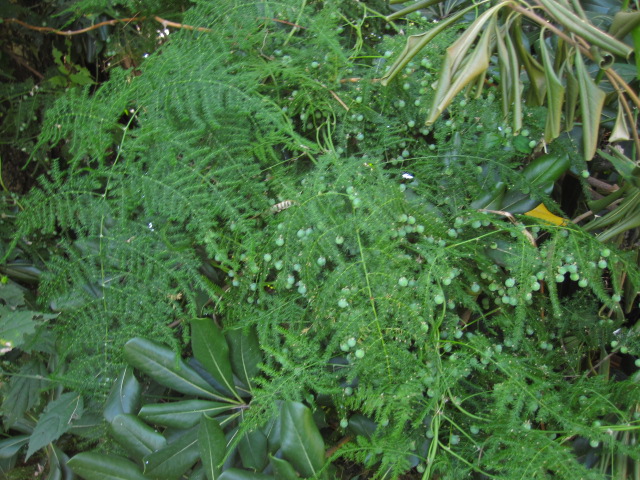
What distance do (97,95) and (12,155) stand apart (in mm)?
A: 725

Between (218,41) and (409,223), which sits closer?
(409,223)

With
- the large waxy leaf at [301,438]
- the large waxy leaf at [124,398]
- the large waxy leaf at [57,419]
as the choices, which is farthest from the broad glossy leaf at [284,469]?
the large waxy leaf at [57,419]

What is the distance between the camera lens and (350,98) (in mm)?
1026

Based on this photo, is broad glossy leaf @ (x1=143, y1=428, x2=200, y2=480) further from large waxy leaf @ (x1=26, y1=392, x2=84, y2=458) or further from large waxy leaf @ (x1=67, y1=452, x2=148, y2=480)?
large waxy leaf @ (x1=26, y1=392, x2=84, y2=458)

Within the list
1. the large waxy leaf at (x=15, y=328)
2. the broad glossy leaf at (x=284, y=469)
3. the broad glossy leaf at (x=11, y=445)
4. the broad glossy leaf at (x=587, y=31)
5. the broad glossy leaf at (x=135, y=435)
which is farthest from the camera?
the broad glossy leaf at (x=11, y=445)

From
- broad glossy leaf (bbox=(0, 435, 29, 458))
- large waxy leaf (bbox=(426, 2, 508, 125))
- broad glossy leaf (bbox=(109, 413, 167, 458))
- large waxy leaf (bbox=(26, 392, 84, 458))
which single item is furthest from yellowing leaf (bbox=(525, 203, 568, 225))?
broad glossy leaf (bbox=(0, 435, 29, 458))

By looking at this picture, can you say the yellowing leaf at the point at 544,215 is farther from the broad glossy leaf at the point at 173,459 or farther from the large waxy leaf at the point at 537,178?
the broad glossy leaf at the point at 173,459

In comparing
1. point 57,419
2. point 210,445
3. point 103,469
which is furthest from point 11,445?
point 210,445

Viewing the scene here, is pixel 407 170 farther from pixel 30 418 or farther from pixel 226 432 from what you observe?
pixel 30 418

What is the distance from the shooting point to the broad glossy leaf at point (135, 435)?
2.88 feet

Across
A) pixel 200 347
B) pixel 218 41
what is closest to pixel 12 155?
pixel 218 41

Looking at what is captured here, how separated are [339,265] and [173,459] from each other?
16.8 inches

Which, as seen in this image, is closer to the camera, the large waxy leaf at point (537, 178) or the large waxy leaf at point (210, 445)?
the large waxy leaf at point (210, 445)

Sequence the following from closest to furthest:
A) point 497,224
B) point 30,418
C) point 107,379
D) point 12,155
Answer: point 497,224
point 107,379
point 30,418
point 12,155
